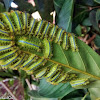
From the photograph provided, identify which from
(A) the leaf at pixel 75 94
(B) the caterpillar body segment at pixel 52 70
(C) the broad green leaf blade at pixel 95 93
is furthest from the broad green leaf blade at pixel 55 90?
(B) the caterpillar body segment at pixel 52 70

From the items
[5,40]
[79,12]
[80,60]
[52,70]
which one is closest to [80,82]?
[80,60]

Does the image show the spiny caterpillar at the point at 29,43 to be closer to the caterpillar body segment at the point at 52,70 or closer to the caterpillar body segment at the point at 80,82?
the caterpillar body segment at the point at 52,70

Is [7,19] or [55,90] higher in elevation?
[7,19]

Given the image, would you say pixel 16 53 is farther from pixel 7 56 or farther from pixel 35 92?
pixel 35 92

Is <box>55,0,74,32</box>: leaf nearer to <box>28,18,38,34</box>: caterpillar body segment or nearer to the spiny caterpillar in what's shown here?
the spiny caterpillar

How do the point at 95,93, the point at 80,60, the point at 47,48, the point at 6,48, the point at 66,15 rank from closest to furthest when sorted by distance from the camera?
the point at 6,48, the point at 47,48, the point at 80,60, the point at 95,93, the point at 66,15

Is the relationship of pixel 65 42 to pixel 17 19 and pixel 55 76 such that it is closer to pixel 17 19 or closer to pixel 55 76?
pixel 55 76

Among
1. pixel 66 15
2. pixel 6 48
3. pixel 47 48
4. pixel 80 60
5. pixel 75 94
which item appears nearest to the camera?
pixel 6 48
